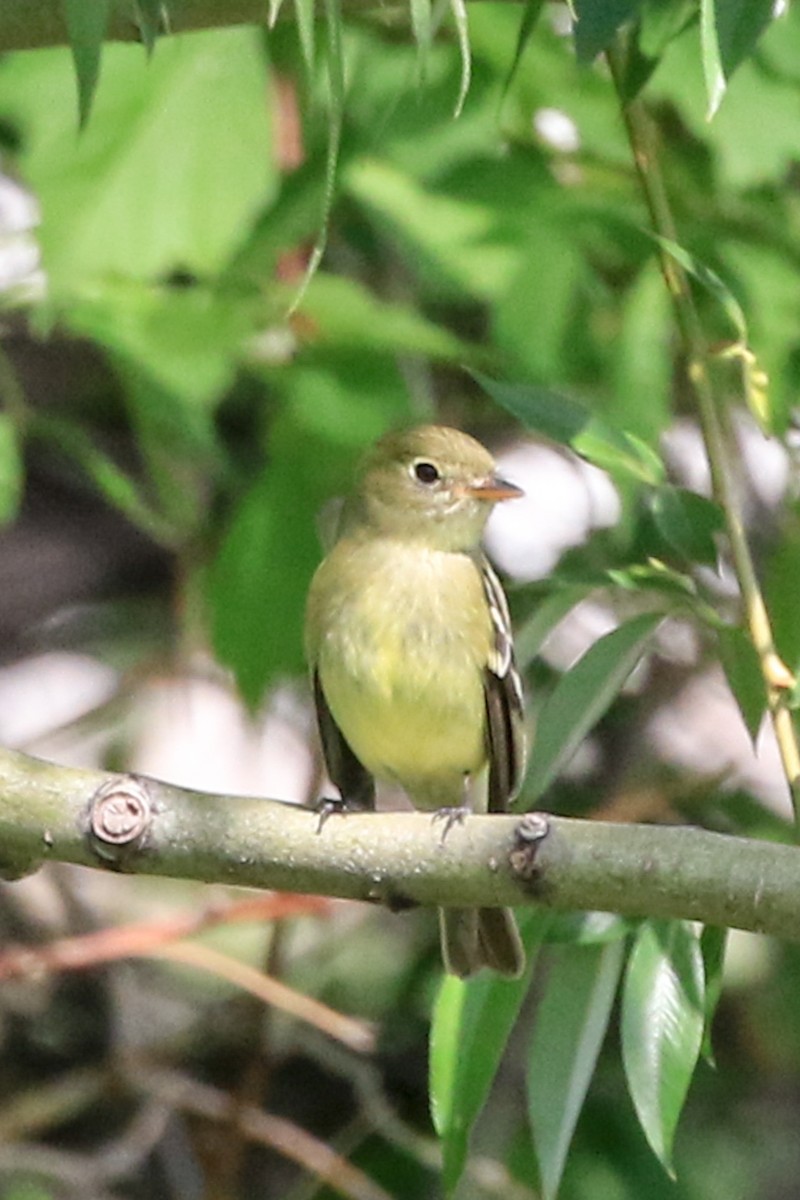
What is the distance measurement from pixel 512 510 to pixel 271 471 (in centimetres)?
153

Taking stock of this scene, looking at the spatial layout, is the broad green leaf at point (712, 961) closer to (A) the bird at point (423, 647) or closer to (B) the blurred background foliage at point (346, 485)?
(B) the blurred background foliage at point (346, 485)

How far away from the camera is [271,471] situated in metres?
4.13

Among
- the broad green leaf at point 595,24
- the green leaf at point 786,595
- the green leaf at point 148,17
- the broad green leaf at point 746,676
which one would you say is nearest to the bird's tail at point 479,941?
the broad green leaf at point 746,676

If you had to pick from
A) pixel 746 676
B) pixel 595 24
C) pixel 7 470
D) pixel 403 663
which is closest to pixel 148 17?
pixel 595 24

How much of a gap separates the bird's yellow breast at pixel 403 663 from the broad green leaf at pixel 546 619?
36.3 inches

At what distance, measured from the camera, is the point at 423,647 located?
3904mm

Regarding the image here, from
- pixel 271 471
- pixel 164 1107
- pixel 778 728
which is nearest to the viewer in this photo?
pixel 778 728

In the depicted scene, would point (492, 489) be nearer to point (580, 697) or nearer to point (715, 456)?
point (715, 456)

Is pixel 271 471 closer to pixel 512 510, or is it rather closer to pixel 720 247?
pixel 720 247

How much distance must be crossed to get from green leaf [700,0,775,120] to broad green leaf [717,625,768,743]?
756 mm

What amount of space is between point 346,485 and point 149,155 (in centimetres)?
78

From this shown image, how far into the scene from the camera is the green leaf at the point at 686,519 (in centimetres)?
276

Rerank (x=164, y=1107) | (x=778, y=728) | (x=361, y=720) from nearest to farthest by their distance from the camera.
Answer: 1. (x=778, y=728)
2. (x=361, y=720)
3. (x=164, y=1107)

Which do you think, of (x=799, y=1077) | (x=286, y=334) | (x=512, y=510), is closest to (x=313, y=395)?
(x=286, y=334)
